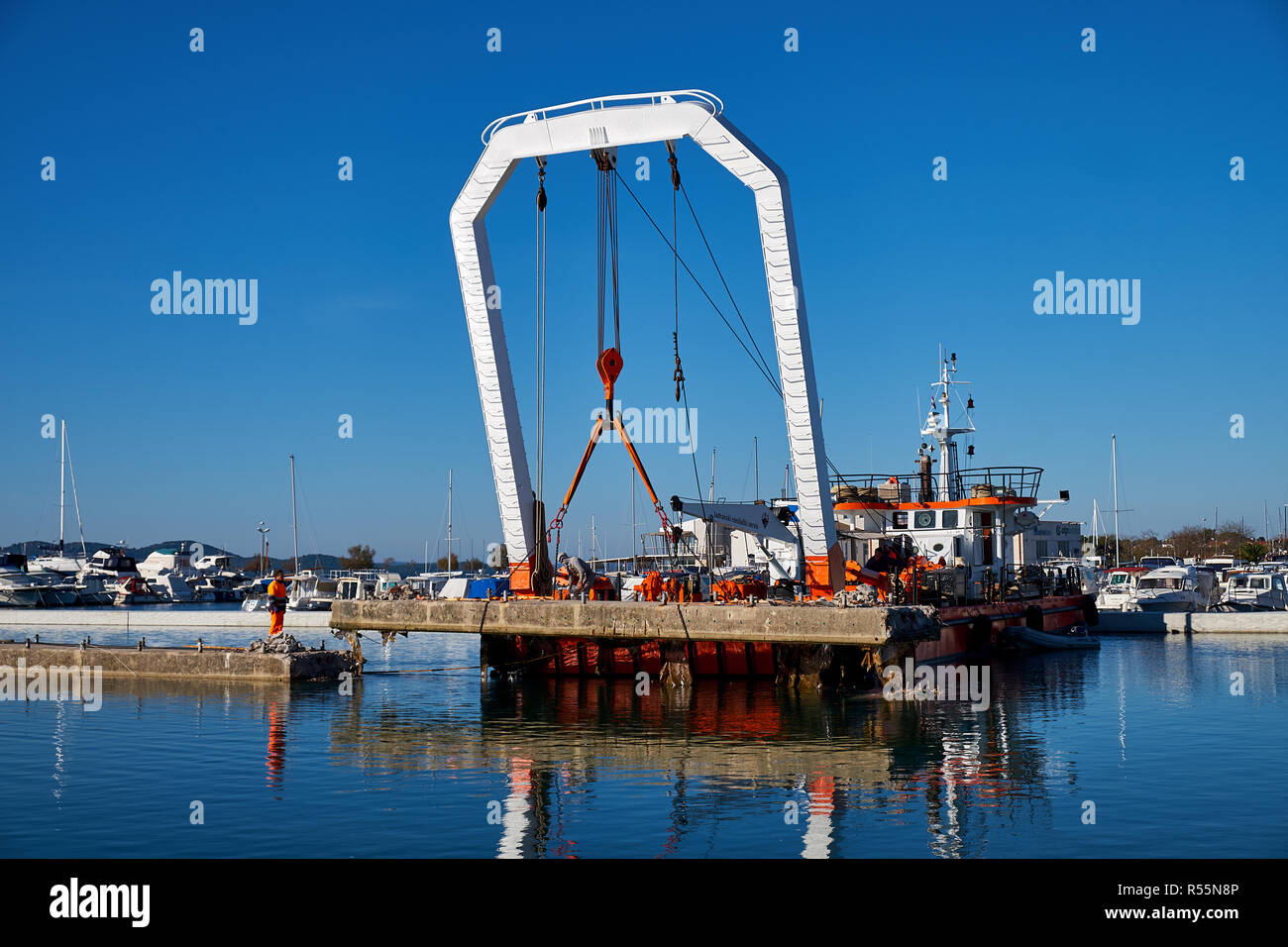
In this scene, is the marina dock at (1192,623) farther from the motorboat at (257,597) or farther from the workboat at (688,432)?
the motorboat at (257,597)

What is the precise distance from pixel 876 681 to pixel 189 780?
12319mm

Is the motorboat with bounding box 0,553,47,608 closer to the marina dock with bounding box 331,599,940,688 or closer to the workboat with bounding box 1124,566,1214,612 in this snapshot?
the marina dock with bounding box 331,599,940,688

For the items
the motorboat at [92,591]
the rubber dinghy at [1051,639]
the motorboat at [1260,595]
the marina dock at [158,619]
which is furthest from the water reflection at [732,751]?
the motorboat at [92,591]

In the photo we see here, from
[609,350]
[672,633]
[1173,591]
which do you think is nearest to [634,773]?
[672,633]

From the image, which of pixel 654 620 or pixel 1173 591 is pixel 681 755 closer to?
pixel 654 620

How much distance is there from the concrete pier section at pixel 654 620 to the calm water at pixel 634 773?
4.63 ft

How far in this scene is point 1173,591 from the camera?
140ft

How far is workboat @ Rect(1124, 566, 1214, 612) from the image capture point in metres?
41.3

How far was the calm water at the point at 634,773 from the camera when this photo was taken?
9969 millimetres

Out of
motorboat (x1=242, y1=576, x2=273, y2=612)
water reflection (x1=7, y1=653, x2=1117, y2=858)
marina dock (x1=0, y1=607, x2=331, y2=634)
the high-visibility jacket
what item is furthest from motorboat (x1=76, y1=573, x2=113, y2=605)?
water reflection (x1=7, y1=653, x2=1117, y2=858)

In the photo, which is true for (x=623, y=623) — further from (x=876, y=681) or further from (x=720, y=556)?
(x=720, y=556)

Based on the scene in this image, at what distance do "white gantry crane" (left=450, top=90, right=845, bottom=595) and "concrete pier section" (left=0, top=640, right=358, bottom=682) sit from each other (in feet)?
16.5

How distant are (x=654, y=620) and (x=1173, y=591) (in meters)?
33.2
